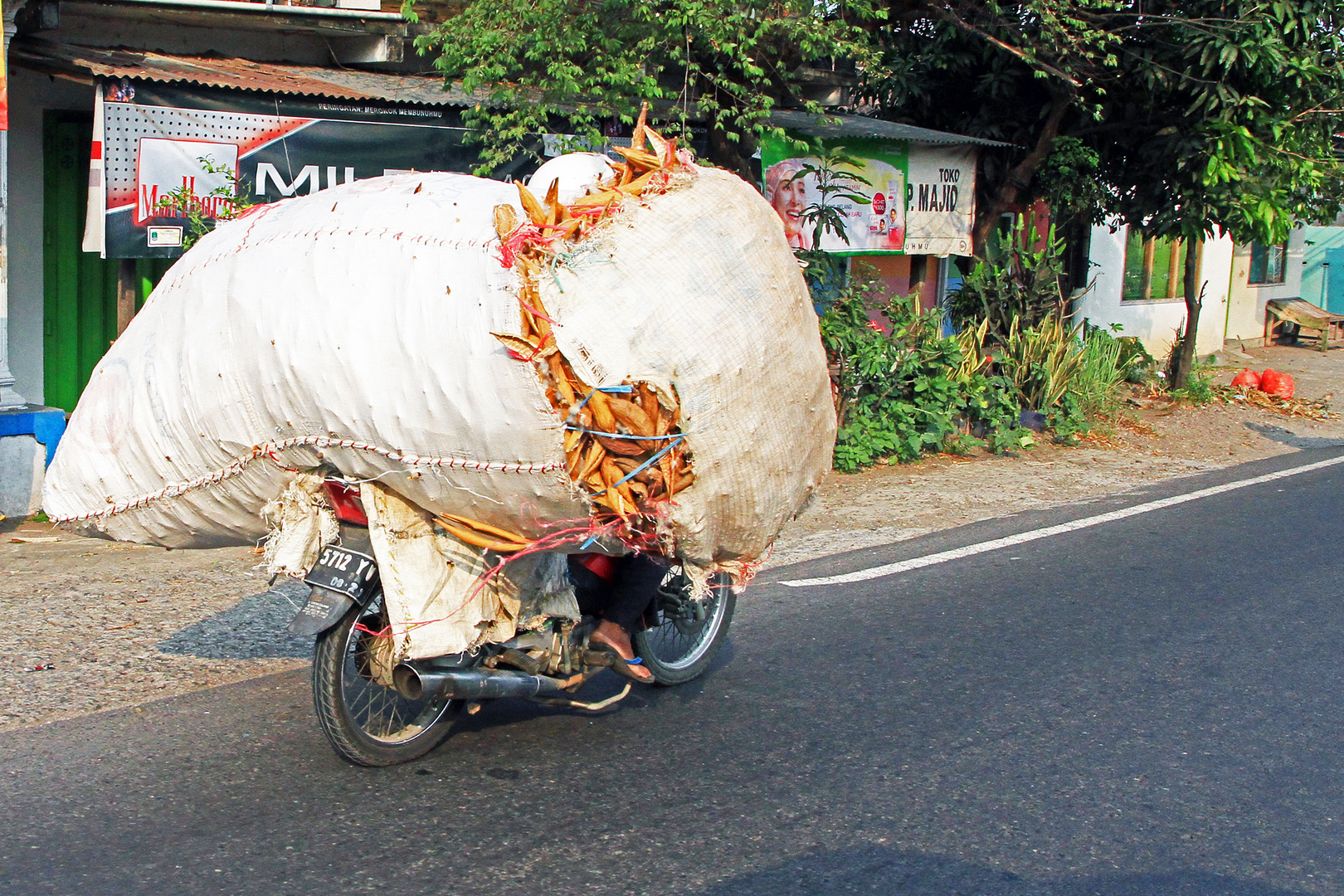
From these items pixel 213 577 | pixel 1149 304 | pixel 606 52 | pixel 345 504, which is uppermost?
pixel 606 52

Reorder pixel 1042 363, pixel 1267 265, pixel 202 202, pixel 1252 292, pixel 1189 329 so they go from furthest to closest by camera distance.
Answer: pixel 1267 265, pixel 1252 292, pixel 1189 329, pixel 1042 363, pixel 202 202

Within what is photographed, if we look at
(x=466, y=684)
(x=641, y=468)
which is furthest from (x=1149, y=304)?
(x=641, y=468)

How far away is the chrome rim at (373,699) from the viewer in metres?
3.73

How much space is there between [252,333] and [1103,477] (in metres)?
7.86

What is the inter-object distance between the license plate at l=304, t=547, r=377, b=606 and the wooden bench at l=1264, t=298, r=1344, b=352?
19.4 meters

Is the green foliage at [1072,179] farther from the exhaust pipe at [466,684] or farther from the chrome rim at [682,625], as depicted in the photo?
the exhaust pipe at [466,684]

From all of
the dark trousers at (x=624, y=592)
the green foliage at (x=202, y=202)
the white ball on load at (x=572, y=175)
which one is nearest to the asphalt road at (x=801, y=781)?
the dark trousers at (x=624, y=592)

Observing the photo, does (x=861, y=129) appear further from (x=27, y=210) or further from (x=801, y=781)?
(x=801, y=781)

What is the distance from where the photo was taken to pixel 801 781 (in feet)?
12.8

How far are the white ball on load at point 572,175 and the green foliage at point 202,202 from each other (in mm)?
5097

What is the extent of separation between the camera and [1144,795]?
383 centimetres

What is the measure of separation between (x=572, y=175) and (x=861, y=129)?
826 cm

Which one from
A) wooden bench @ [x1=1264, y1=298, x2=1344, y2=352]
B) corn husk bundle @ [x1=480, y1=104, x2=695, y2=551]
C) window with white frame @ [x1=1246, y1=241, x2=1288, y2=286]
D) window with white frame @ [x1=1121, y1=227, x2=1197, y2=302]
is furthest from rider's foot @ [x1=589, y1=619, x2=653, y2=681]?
wooden bench @ [x1=1264, y1=298, x2=1344, y2=352]

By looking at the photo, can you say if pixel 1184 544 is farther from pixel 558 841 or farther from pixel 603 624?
pixel 558 841
